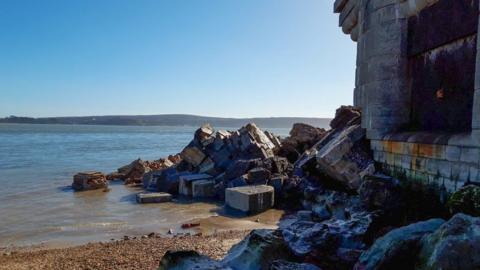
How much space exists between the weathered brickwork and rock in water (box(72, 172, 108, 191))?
1084cm

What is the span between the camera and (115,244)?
7.59m

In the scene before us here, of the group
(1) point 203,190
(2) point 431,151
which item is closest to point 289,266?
(2) point 431,151

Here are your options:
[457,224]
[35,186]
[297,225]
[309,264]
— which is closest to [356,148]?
[297,225]

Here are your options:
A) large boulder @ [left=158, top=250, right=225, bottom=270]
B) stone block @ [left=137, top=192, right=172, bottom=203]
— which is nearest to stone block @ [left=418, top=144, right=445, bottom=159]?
large boulder @ [left=158, top=250, right=225, bottom=270]

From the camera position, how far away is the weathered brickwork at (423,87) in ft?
15.5

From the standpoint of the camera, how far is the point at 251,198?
10188 mm

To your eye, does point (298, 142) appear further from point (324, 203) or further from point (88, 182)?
point (88, 182)

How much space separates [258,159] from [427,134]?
26.1 feet

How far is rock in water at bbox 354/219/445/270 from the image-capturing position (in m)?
3.51

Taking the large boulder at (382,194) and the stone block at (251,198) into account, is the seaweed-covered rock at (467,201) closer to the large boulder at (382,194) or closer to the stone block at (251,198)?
the large boulder at (382,194)

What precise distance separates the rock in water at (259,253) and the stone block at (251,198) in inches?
212

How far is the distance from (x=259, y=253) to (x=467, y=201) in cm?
222

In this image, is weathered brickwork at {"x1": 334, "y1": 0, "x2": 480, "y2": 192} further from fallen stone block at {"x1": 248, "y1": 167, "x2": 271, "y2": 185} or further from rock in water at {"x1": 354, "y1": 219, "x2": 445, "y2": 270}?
fallen stone block at {"x1": 248, "y1": 167, "x2": 271, "y2": 185}

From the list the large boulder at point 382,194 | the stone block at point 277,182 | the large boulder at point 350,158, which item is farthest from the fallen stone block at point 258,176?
the large boulder at point 382,194
